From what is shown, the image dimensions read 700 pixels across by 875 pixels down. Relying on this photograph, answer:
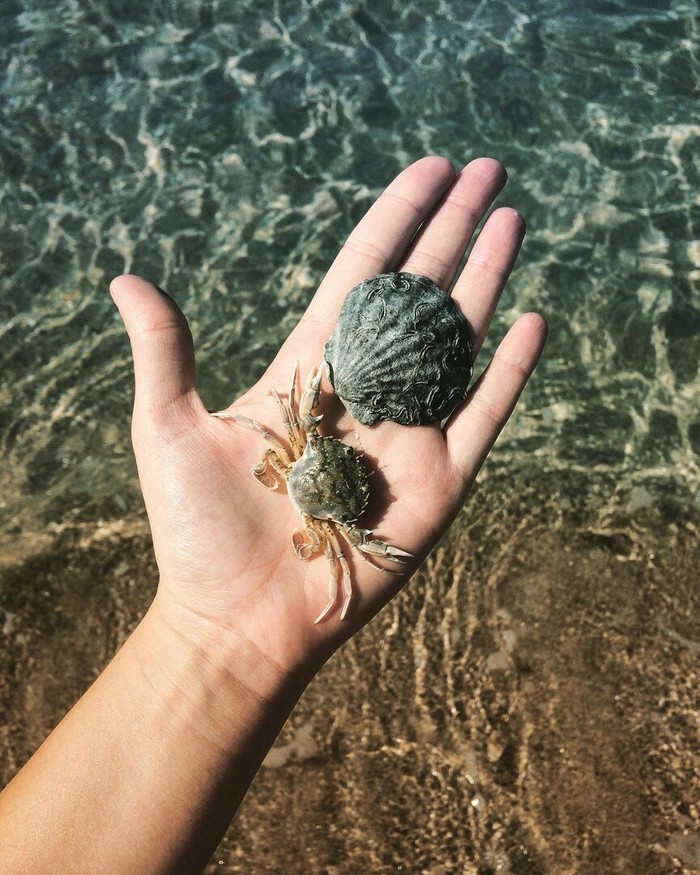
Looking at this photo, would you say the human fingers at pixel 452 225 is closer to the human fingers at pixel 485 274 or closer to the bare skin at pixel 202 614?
the human fingers at pixel 485 274

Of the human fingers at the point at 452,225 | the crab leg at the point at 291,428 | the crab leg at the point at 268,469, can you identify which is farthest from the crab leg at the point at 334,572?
the human fingers at the point at 452,225

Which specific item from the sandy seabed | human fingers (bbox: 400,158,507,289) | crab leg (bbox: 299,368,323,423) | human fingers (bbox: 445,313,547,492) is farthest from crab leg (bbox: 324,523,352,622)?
human fingers (bbox: 400,158,507,289)

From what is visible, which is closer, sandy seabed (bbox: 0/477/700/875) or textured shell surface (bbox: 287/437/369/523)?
textured shell surface (bbox: 287/437/369/523)

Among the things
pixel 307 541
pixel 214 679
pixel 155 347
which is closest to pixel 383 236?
pixel 155 347

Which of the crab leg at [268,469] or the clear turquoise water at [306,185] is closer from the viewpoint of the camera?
the crab leg at [268,469]

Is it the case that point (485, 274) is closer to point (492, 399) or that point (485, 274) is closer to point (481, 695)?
point (492, 399)

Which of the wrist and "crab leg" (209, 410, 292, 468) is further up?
"crab leg" (209, 410, 292, 468)

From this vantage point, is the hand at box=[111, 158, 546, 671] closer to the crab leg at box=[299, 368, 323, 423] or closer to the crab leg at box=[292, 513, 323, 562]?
the crab leg at box=[292, 513, 323, 562]
